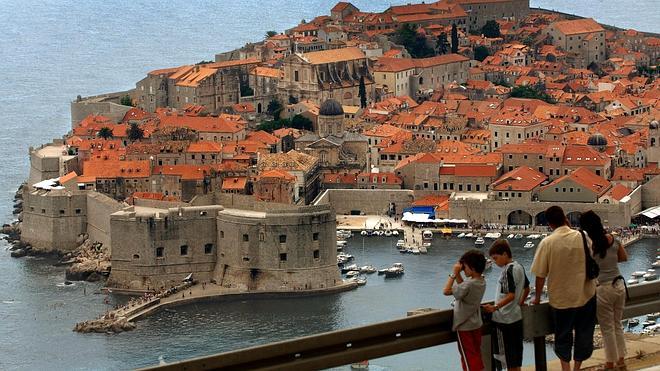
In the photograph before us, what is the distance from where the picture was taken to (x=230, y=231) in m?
28.5

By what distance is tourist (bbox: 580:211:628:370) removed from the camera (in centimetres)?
732

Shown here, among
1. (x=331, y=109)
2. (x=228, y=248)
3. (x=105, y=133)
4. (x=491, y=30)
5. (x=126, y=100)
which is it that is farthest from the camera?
(x=491, y=30)

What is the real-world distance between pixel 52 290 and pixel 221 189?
525 centimetres

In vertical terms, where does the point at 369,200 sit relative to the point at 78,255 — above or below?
above

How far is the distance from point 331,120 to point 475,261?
3087 cm

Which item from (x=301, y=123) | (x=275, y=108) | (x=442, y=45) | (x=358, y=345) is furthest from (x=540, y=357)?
(x=442, y=45)

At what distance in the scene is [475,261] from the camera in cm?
711

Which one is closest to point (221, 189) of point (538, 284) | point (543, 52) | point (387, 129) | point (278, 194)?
point (278, 194)

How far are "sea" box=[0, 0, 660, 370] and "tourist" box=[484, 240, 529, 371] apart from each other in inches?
75.2

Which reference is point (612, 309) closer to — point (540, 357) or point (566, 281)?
point (566, 281)

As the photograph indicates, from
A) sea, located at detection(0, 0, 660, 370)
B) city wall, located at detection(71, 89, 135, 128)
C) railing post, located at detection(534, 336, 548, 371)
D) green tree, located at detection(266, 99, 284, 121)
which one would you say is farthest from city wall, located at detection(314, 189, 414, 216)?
railing post, located at detection(534, 336, 548, 371)

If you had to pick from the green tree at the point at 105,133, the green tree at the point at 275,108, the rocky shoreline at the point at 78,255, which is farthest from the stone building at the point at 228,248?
the green tree at the point at 275,108

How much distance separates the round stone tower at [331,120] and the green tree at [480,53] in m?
13.4

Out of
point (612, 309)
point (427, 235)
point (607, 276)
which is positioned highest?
point (607, 276)
